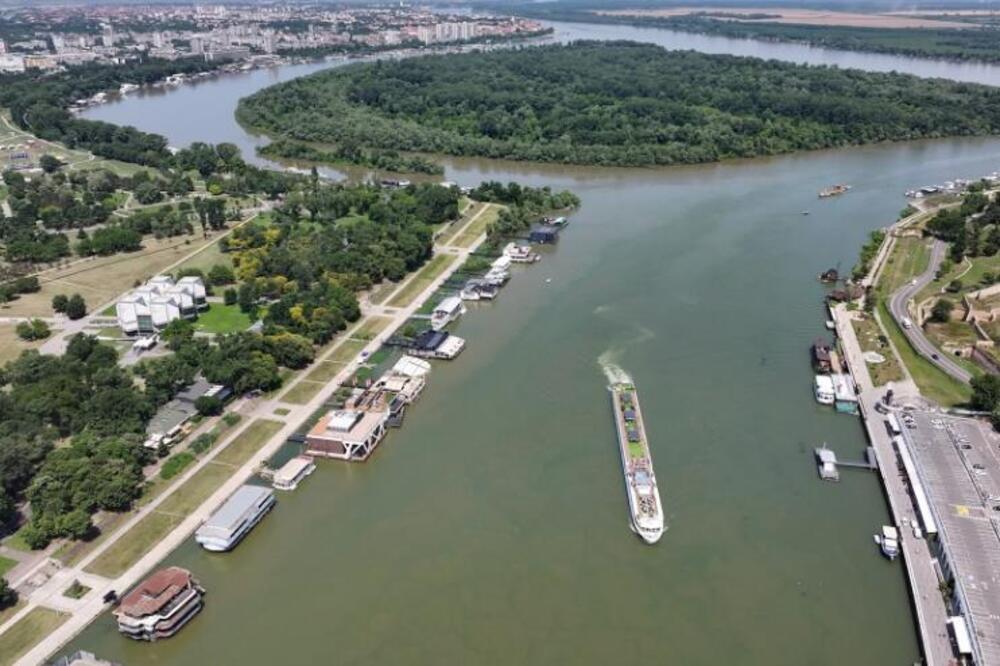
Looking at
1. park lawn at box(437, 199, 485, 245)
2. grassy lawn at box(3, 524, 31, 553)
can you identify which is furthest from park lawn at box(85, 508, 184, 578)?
park lawn at box(437, 199, 485, 245)

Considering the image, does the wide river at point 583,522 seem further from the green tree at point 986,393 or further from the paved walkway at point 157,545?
the green tree at point 986,393

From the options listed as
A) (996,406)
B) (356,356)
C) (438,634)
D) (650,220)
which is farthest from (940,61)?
(438,634)

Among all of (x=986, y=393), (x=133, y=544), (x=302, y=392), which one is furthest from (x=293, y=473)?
(x=986, y=393)

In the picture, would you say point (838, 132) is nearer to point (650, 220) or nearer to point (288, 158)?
point (650, 220)

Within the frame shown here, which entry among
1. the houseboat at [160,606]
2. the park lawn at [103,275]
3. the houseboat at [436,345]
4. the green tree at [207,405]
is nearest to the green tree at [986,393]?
the houseboat at [436,345]

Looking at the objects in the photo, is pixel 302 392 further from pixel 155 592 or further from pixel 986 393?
pixel 986 393
